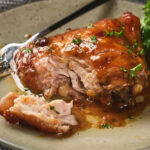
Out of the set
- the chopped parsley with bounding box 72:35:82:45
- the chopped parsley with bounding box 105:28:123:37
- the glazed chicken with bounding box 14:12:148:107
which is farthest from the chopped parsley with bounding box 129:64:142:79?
the chopped parsley with bounding box 72:35:82:45

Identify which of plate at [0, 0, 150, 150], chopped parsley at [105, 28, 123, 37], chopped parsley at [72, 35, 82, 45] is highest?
chopped parsley at [105, 28, 123, 37]

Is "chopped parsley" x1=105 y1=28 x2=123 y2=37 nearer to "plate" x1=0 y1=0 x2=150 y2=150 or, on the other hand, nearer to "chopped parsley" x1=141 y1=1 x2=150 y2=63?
"chopped parsley" x1=141 y1=1 x2=150 y2=63

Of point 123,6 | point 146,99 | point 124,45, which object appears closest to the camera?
point 124,45

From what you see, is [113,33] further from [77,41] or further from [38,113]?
[38,113]

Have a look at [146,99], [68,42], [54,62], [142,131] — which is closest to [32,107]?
[54,62]

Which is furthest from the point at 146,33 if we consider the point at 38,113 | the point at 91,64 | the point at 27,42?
the point at 38,113

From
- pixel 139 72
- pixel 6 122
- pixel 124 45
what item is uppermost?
pixel 124 45

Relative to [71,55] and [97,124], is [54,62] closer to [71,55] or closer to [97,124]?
[71,55]
